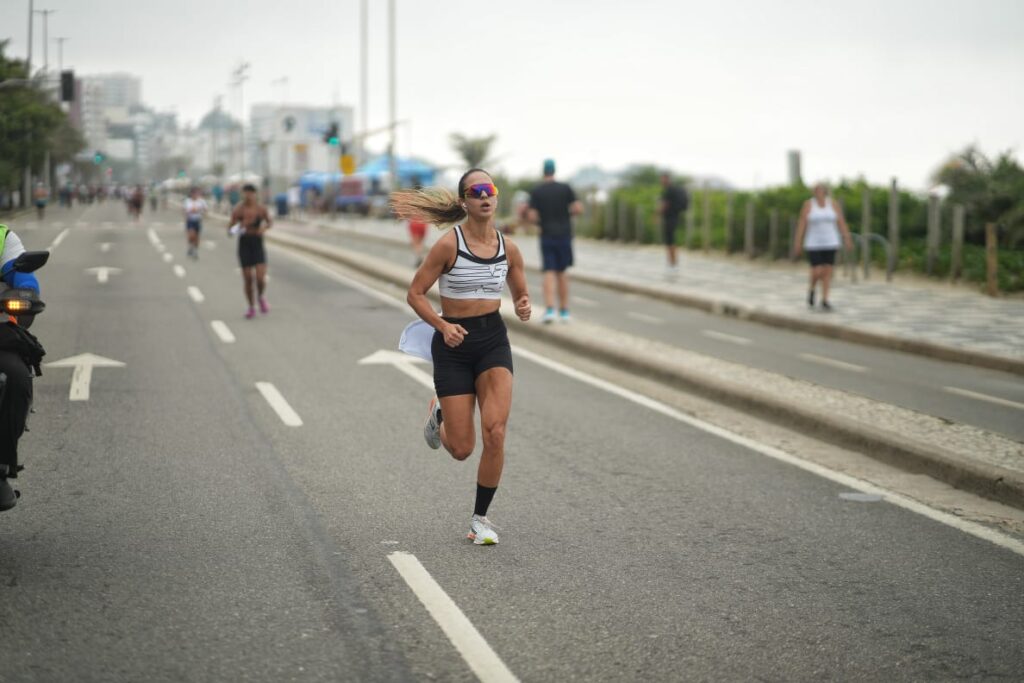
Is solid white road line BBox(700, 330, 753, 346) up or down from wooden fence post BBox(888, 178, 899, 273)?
down

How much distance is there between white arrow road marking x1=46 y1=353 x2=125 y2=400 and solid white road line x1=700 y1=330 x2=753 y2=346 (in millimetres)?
7564

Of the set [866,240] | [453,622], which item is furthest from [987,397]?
[866,240]

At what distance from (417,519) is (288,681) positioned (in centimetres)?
257

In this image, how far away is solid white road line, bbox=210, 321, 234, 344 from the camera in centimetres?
1571

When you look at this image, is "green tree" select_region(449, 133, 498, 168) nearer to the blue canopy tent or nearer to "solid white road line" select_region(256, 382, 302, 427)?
the blue canopy tent

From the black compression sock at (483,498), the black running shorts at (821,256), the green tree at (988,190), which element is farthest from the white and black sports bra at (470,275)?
the green tree at (988,190)

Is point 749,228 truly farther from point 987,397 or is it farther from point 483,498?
point 483,498

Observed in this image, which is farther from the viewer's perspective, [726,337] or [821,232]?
[821,232]

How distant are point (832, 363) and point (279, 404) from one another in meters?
6.57

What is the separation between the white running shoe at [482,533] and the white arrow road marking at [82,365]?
5.95 metres

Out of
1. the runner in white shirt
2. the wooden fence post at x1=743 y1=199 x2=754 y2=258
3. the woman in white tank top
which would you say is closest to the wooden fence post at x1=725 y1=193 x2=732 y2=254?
the wooden fence post at x1=743 y1=199 x2=754 y2=258

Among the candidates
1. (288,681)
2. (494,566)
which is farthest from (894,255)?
(288,681)

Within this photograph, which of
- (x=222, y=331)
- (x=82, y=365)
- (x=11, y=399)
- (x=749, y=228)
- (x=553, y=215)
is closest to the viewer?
(x=11, y=399)

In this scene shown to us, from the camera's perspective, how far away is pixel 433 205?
696 centimetres
